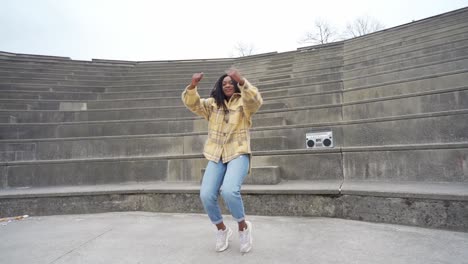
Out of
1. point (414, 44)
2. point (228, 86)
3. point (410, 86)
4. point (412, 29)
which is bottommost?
point (228, 86)

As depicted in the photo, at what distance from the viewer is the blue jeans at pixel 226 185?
87.6 inches

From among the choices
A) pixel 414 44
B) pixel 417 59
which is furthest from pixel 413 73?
pixel 414 44

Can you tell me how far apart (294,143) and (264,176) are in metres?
1.00

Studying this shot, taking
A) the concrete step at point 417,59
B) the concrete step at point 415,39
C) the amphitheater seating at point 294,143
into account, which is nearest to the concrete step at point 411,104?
the amphitheater seating at point 294,143

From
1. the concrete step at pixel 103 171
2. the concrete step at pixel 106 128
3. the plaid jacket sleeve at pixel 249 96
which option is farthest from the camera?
the concrete step at pixel 106 128

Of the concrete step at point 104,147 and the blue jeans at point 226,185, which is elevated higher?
the concrete step at point 104,147

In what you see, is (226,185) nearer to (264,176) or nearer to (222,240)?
(222,240)

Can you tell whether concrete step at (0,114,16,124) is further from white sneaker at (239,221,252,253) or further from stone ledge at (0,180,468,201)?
white sneaker at (239,221,252,253)

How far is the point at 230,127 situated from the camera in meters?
2.46

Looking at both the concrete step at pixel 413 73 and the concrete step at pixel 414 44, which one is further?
the concrete step at pixel 414 44

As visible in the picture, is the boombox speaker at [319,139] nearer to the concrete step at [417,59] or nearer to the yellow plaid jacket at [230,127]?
the yellow plaid jacket at [230,127]

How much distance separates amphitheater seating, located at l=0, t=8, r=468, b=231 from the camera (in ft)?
11.0

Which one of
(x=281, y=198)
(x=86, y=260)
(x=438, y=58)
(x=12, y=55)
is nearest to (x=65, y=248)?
(x=86, y=260)

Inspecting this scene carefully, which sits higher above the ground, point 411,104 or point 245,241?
point 411,104
